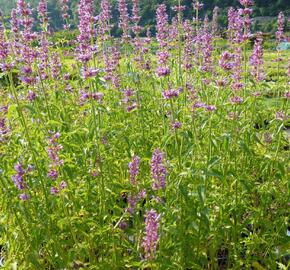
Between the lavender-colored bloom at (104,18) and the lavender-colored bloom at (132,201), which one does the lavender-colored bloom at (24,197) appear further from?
the lavender-colored bloom at (104,18)

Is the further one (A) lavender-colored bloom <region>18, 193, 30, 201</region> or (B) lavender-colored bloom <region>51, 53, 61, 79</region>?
(B) lavender-colored bloom <region>51, 53, 61, 79</region>

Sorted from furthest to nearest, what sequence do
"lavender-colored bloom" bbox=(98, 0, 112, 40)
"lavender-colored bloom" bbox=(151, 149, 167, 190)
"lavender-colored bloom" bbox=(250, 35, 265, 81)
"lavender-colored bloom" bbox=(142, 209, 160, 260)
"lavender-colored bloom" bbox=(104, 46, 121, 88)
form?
"lavender-colored bloom" bbox=(98, 0, 112, 40), "lavender-colored bloom" bbox=(104, 46, 121, 88), "lavender-colored bloom" bbox=(250, 35, 265, 81), "lavender-colored bloom" bbox=(151, 149, 167, 190), "lavender-colored bloom" bbox=(142, 209, 160, 260)

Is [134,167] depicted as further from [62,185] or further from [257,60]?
[257,60]

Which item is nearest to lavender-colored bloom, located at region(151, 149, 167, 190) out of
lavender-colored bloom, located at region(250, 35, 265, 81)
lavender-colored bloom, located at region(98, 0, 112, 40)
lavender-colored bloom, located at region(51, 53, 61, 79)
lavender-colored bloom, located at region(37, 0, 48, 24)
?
lavender-colored bloom, located at region(250, 35, 265, 81)

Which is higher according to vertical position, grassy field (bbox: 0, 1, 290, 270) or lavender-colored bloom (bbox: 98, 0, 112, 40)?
lavender-colored bloom (bbox: 98, 0, 112, 40)

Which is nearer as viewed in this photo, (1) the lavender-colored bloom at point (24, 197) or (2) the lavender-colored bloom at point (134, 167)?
(2) the lavender-colored bloom at point (134, 167)

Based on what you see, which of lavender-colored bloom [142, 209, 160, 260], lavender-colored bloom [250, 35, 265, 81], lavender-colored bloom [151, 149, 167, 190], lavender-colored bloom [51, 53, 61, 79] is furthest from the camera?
lavender-colored bloom [51, 53, 61, 79]

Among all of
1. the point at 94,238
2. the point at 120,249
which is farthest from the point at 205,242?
the point at 94,238

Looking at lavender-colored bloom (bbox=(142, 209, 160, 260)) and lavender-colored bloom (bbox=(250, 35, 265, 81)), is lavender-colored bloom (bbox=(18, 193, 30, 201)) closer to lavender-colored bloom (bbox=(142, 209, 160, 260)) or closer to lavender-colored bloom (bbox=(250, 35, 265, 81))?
lavender-colored bloom (bbox=(142, 209, 160, 260))

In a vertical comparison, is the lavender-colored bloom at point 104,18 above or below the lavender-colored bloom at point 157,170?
above

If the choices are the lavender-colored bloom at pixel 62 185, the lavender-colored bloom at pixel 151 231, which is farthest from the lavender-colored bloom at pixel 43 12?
the lavender-colored bloom at pixel 151 231

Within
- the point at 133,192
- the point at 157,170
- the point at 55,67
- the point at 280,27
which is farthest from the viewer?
the point at 280,27

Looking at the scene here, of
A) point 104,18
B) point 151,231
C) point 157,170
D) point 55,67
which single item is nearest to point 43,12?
point 55,67

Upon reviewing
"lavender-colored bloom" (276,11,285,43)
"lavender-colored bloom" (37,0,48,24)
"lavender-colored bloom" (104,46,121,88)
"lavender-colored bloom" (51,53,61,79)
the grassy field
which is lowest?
the grassy field
